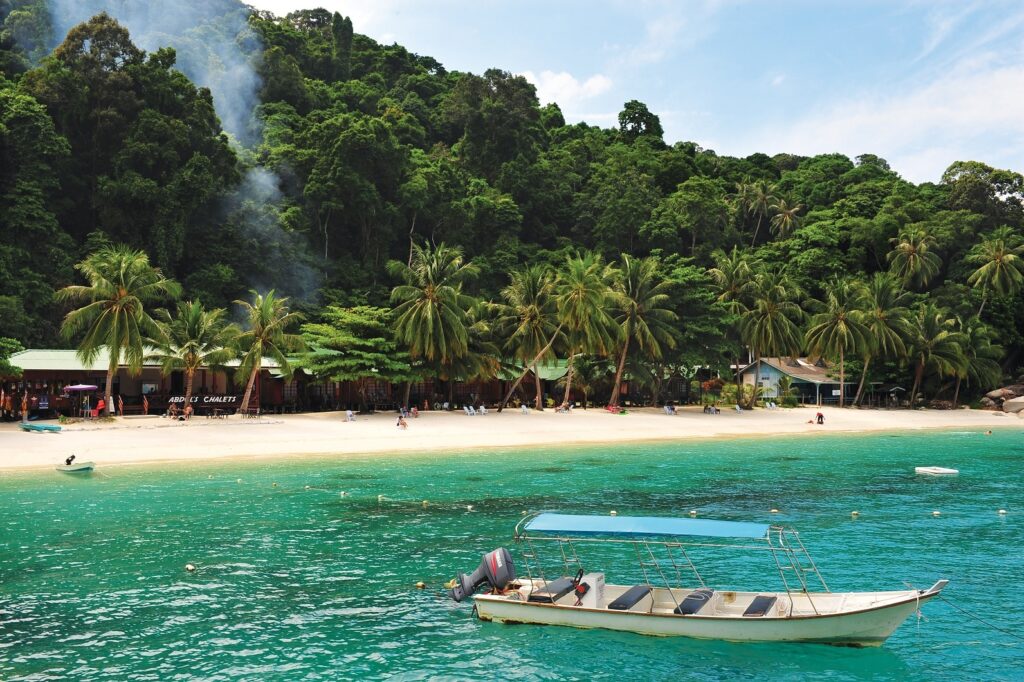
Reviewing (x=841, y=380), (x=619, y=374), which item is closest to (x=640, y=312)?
(x=619, y=374)

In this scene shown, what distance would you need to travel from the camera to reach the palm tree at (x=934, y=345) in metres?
71.6

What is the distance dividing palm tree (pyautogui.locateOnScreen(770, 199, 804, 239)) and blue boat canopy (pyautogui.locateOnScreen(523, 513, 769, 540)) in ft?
286

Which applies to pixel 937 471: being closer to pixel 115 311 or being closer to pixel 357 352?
pixel 357 352

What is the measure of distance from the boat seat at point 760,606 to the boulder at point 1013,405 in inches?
2717

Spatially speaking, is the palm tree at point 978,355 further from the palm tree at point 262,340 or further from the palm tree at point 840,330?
the palm tree at point 262,340

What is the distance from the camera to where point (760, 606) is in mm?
14211

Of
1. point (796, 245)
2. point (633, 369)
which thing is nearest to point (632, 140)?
point (796, 245)

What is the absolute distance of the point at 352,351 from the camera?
2008 inches

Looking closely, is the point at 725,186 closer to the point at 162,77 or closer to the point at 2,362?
the point at 162,77

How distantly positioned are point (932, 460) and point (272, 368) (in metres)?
Answer: 39.0

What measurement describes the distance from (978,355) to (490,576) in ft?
244

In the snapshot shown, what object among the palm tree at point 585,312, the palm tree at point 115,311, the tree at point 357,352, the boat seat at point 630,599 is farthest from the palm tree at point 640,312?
the boat seat at point 630,599

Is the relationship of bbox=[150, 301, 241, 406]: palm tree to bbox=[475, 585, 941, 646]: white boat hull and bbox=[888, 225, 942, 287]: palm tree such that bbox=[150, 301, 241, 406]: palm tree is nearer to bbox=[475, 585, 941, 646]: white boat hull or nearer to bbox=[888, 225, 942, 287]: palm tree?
bbox=[475, 585, 941, 646]: white boat hull

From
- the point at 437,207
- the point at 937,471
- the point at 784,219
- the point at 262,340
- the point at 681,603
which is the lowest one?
the point at 681,603
